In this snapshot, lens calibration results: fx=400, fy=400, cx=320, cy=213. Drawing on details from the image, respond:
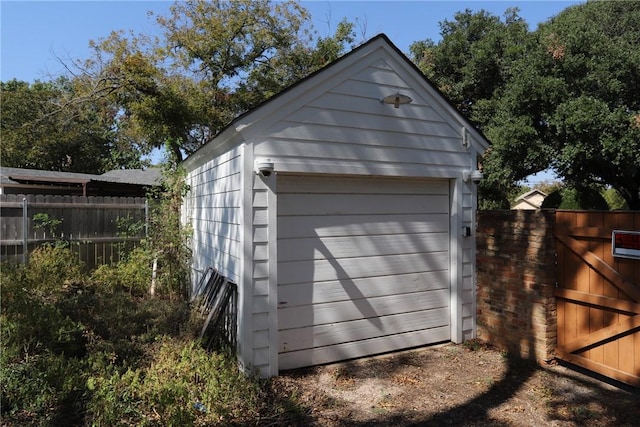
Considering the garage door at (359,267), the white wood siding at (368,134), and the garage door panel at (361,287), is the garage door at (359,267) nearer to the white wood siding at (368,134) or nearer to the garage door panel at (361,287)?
the garage door panel at (361,287)

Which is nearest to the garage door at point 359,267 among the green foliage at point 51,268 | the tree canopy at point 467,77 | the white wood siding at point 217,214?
the white wood siding at point 217,214

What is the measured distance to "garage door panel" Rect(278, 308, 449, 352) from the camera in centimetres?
437

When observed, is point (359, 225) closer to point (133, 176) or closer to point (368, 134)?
point (368, 134)

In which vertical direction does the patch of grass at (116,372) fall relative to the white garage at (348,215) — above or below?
below

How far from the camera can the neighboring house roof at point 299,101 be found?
13.3ft

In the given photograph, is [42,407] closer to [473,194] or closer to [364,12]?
[473,194]

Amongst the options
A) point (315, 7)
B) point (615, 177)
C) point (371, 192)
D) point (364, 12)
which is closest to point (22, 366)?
point (371, 192)

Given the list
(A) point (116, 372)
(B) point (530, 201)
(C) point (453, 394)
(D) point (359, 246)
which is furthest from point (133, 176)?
(B) point (530, 201)

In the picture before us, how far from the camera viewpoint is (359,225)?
4773mm

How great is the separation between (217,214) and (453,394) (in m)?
3.43

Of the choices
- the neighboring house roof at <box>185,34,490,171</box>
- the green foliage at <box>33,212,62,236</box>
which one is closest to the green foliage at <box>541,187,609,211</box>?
the neighboring house roof at <box>185,34,490,171</box>

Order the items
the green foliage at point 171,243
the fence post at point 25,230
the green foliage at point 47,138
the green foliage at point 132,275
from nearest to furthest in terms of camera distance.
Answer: the green foliage at point 171,243
the green foliage at point 132,275
the fence post at point 25,230
the green foliage at point 47,138

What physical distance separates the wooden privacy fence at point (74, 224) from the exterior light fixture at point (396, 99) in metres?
5.43

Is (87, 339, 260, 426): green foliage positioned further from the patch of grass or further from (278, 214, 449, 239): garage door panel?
(278, 214, 449, 239): garage door panel
